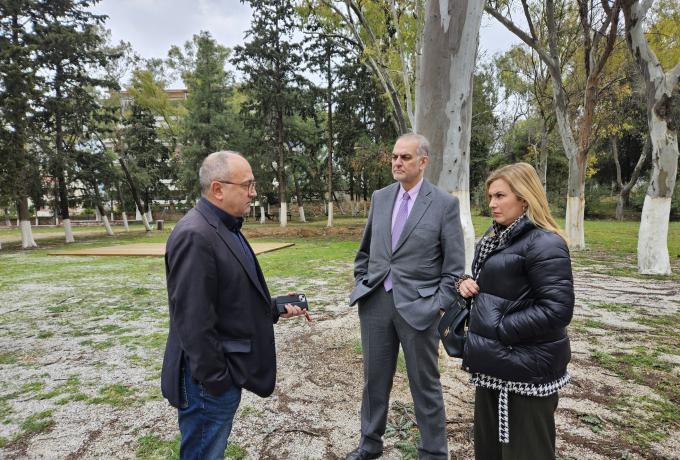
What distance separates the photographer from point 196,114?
2688 cm

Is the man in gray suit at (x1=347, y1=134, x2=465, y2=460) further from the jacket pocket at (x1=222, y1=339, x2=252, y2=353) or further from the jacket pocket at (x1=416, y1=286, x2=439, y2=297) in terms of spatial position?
the jacket pocket at (x1=222, y1=339, x2=252, y2=353)

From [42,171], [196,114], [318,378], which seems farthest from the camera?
[196,114]

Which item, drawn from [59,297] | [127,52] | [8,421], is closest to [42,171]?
[127,52]

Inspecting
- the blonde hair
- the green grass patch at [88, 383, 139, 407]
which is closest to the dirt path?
the green grass patch at [88, 383, 139, 407]

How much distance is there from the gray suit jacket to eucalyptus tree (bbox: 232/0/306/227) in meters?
22.1

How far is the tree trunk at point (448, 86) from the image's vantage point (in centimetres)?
345

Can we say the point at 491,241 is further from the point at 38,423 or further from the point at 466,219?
the point at 38,423

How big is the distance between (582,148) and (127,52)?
86.3 ft

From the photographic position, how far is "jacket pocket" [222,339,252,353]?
1.71 m

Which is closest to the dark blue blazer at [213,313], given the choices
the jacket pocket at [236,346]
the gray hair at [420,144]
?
the jacket pocket at [236,346]

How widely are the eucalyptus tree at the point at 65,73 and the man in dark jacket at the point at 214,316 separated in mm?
21016

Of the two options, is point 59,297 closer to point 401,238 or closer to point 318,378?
point 318,378

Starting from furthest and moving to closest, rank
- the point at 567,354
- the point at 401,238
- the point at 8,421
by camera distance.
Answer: the point at 8,421 < the point at 401,238 < the point at 567,354

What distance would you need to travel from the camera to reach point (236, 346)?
173cm
